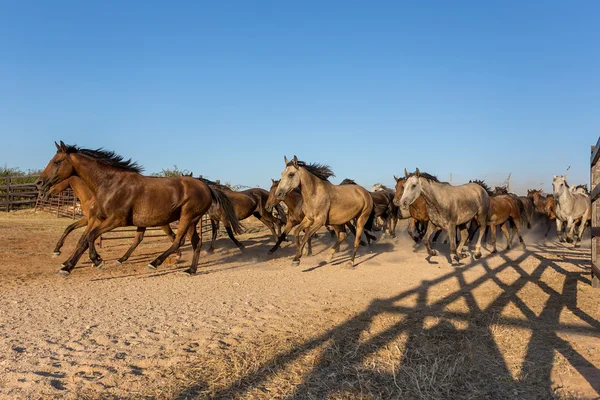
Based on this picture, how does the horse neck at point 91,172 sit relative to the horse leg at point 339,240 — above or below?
above

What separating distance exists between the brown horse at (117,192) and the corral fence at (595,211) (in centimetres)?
659

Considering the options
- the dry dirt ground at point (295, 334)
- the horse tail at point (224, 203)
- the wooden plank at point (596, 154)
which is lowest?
the dry dirt ground at point (295, 334)

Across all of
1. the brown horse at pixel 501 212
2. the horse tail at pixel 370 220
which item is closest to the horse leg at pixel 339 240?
the horse tail at pixel 370 220

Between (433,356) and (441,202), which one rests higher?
(441,202)

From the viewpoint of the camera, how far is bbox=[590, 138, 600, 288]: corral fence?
6.87 metres

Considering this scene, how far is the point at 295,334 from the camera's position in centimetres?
445

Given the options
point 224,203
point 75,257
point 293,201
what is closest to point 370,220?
point 293,201

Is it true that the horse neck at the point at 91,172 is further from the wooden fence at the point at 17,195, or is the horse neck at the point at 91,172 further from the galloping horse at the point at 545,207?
Answer: the wooden fence at the point at 17,195

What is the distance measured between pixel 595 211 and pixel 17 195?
28030mm

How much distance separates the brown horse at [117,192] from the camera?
784cm

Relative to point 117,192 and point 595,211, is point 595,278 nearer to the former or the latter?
point 595,211

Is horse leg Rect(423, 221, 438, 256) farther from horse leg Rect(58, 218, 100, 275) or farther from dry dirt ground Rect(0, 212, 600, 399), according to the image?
horse leg Rect(58, 218, 100, 275)

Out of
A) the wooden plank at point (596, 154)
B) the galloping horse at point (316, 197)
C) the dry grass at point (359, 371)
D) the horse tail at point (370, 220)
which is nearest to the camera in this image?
the dry grass at point (359, 371)

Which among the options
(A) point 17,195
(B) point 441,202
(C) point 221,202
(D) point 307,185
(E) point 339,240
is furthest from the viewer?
(A) point 17,195
